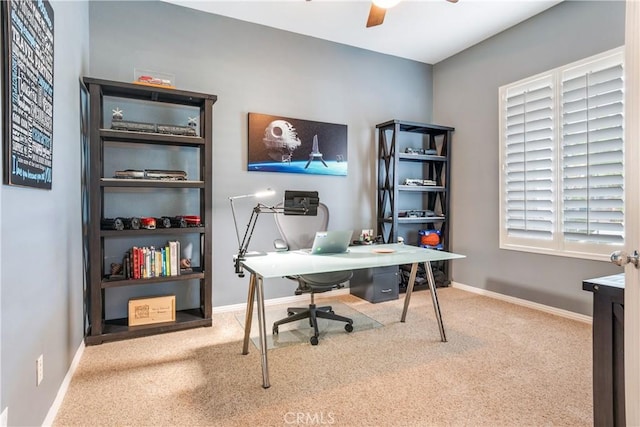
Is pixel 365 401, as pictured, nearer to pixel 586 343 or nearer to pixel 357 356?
pixel 357 356

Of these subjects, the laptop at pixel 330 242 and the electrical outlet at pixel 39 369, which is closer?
the electrical outlet at pixel 39 369

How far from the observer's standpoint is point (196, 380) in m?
2.09

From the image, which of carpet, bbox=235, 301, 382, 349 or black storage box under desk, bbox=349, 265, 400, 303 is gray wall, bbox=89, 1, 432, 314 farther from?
black storage box under desk, bbox=349, 265, 400, 303

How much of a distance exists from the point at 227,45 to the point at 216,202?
155 centimetres

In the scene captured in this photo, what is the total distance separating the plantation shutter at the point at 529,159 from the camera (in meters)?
3.30

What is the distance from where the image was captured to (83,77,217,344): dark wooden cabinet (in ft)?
8.54

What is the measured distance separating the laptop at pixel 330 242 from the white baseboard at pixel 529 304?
2212 mm

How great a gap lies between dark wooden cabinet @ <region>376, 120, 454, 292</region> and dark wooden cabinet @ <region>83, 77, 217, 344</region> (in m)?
2.09

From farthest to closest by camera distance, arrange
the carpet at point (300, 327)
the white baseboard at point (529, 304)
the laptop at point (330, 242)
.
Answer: the white baseboard at point (529, 304) < the carpet at point (300, 327) < the laptop at point (330, 242)

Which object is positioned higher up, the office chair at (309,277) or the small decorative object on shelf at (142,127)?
the small decorative object on shelf at (142,127)

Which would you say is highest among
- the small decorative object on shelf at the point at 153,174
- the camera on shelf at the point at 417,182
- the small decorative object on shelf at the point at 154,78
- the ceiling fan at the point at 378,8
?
the ceiling fan at the point at 378,8

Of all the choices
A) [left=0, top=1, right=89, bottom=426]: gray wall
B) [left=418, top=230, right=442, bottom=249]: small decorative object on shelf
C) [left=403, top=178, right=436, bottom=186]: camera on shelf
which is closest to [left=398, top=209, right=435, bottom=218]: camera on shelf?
[left=418, top=230, right=442, bottom=249]: small decorative object on shelf

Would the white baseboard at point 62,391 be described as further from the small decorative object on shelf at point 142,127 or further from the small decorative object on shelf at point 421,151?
the small decorative object on shelf at point 421,151

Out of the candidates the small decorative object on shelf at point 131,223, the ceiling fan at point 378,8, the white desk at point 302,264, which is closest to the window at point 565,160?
the white desk at point 302,264
